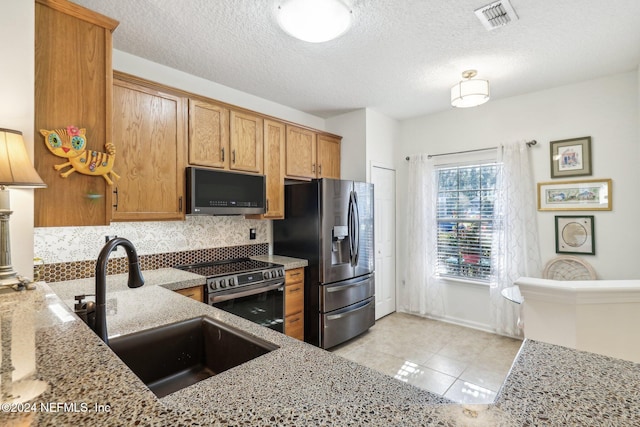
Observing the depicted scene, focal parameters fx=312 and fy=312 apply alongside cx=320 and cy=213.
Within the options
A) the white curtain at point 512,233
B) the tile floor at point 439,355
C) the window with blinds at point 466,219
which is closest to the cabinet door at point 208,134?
the tile floor at point 439,355

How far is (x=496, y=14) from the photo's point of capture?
6.79ft

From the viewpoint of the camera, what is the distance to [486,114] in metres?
3.71

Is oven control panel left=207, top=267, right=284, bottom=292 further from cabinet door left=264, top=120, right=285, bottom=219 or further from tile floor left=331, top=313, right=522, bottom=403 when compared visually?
tile floor left=331, top=313, right=522, bottom=403

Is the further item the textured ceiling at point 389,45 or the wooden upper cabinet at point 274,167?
the wooden upper cabinet at point 274,167

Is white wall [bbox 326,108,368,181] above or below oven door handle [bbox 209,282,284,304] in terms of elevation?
above

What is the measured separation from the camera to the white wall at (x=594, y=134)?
2.91 metres

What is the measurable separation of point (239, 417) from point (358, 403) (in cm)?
24

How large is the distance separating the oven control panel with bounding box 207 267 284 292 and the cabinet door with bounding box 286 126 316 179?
Result: 3.71ft

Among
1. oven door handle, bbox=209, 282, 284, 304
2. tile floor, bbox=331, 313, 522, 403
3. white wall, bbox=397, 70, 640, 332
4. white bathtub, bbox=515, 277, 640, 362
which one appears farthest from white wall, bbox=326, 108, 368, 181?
white bathtub, bbox=515, 277, 640, 362

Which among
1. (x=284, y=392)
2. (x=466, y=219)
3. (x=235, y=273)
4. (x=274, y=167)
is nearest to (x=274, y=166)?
(x=274, y=167)

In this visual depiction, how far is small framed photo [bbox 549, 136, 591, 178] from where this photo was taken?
10.2ft

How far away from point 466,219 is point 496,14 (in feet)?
7.88

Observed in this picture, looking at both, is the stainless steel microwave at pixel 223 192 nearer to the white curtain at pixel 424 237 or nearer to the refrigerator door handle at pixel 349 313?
the refrigerator door handle at pixel 349 313

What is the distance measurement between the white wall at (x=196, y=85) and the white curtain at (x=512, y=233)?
8.16ft
